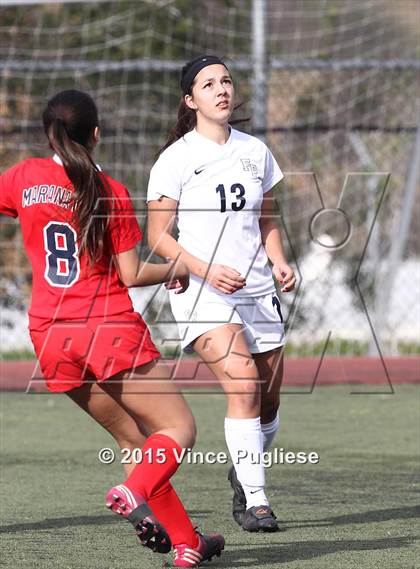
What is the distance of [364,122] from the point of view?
14.2 m

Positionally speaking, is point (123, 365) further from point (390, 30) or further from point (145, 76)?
point (390, 30)

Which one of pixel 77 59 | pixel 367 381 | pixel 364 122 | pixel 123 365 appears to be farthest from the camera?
pixel 77 59

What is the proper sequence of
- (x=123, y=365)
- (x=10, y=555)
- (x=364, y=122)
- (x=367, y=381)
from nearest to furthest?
(x=123, y=365) < (x=10, y=555) < (x=367, y=381) < (x=364, y=122)

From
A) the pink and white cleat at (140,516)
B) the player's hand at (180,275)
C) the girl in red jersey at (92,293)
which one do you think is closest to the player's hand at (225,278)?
the player's hand at (180,275)

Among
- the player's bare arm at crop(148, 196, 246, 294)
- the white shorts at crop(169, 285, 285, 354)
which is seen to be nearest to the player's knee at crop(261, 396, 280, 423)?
the white shorts at crop(169, 285, 285, 354)

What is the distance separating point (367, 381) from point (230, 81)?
6.28m

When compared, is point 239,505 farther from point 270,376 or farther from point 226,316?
point 226,316

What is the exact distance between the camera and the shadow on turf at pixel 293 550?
4773mm

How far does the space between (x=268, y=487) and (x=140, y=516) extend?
260 cm

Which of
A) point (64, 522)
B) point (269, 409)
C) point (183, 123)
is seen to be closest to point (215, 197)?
point (183, 123)

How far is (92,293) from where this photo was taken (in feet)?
14.4

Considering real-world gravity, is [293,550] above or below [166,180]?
below

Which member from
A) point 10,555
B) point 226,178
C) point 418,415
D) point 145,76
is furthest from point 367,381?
point 10,555

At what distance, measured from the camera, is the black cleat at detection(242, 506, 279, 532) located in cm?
541
